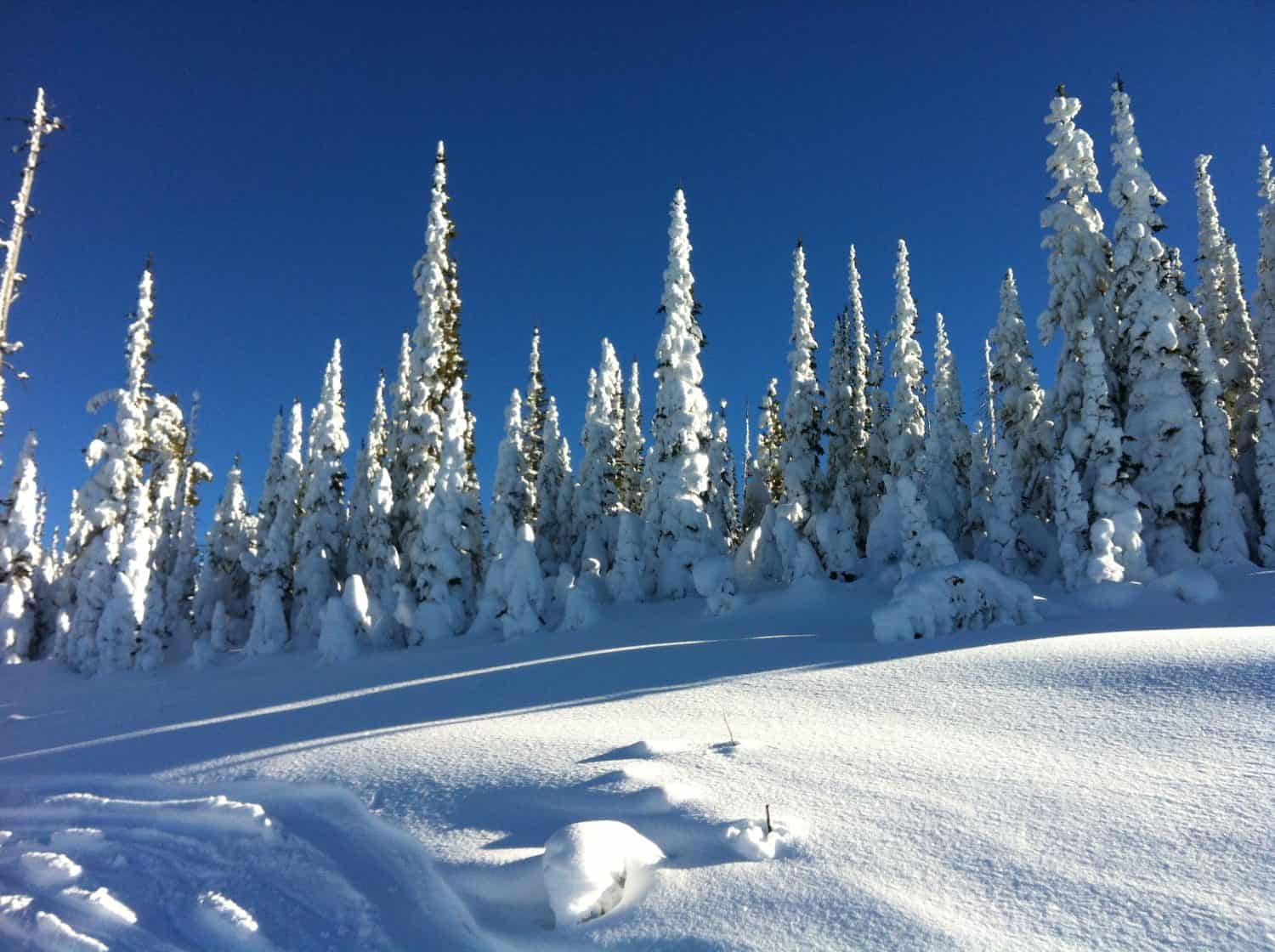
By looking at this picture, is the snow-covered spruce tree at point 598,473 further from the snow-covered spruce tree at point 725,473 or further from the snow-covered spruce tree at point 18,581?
the snow-covered spruce tree at point 18,581

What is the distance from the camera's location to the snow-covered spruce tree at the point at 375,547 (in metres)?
25.8

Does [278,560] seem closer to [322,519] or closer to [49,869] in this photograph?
[322,519]

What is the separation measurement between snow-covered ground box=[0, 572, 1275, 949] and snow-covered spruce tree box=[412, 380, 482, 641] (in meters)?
13.1

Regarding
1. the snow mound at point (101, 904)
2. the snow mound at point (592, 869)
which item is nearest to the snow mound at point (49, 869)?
the snow mound at point (101, 904)

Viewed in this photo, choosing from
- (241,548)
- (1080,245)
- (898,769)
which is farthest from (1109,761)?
(241,548)

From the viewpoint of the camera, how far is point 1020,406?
95.8 ft

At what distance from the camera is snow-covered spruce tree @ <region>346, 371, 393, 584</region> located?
3594 centimetres

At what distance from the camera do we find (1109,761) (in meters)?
5.91

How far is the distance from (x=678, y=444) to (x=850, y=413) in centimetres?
1548

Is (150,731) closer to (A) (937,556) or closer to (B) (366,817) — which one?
(B) (366,817)

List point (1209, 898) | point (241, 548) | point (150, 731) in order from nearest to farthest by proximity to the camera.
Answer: point (1209, 898), point (150, 731), point (241, 548)

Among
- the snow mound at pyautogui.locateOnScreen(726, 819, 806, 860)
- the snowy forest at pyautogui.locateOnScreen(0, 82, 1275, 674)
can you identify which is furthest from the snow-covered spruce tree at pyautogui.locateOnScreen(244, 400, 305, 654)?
the snow mound at pyautogui.locateOnScreen(726, 819, 806, 860)

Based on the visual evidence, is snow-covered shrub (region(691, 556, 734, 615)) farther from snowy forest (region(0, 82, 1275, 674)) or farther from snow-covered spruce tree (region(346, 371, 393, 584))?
snow-covered spruce tree (region(346, 371, 393, 584))

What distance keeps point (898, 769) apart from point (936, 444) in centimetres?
2531
